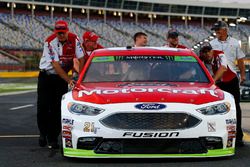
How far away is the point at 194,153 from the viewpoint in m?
6.31

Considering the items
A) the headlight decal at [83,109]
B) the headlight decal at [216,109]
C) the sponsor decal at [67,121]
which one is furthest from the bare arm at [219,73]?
the sponsor decal at [67,121]

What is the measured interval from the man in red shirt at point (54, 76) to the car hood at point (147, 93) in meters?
1.24

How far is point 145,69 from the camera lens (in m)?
7.53

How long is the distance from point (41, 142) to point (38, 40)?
65.9 meters

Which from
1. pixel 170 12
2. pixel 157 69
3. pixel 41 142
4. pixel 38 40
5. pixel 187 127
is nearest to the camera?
pixel 187 127

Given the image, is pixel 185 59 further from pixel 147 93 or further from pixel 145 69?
pixel 147 93

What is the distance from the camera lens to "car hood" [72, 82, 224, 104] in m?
6.38

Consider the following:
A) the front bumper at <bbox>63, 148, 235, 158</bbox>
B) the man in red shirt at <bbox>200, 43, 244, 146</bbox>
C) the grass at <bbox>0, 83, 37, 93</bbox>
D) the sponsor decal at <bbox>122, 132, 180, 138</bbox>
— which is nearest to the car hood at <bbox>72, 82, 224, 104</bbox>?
the sponsor decal at <bbox>122, 132, 180, 138</bbox>

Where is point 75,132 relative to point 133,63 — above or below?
below

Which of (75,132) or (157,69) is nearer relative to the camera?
(75,132)

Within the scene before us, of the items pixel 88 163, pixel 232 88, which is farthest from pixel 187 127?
pixel 232 88

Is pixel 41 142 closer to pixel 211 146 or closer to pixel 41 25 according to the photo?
pixel 211 146

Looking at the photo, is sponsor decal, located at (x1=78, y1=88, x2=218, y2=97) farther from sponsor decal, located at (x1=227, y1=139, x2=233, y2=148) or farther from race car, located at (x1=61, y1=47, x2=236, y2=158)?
sponsor decal, located at (x1=227, y1=139, x2=233, y2=148)

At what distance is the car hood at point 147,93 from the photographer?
6.38 metres
